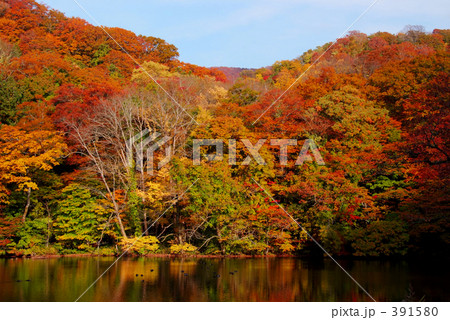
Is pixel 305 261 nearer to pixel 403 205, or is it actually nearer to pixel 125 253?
pixel 403 205

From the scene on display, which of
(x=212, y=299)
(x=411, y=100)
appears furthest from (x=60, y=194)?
(x=411, y=100)

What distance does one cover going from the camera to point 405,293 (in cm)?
1054

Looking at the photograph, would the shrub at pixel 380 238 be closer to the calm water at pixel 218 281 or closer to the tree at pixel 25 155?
the calm water at pixel 218 281

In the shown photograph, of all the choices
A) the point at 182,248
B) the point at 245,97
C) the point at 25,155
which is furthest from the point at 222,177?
the point at 245,97

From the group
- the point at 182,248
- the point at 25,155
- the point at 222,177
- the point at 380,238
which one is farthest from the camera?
the point at 25,155

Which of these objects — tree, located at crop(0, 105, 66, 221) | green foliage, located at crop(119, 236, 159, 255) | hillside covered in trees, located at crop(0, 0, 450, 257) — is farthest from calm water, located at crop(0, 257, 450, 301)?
tree, located at crop(0, 105, 66, 221)

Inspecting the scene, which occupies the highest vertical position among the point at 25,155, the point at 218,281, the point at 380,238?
the point at 25,155

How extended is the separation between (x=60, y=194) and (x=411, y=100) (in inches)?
678

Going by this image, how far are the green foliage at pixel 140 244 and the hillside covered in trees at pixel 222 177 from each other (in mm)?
58

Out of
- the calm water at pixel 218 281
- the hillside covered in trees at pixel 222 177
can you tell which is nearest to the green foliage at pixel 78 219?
the hillside covered in trees at pixel 222 177

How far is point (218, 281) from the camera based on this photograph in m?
12.6

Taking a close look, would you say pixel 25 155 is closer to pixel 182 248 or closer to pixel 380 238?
pixel 182 248

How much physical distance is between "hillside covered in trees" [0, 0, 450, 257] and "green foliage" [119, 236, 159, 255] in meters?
0.06

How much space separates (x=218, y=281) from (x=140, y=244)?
26.0 ft
